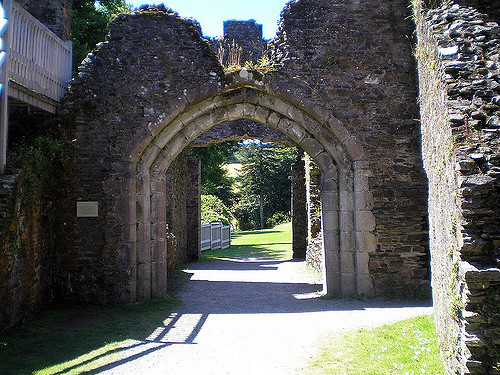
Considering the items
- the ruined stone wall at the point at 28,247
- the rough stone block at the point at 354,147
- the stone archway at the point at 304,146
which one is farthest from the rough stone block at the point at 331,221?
the ruined stone wall at the point at 28,247

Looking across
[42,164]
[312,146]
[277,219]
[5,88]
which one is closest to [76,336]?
[42,164]

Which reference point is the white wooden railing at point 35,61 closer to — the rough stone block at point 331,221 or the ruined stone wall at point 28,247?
the ruined stone wall at point 28,247

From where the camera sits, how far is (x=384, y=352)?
4887 millimetres

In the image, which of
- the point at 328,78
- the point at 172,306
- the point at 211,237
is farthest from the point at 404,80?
the point at 211,237

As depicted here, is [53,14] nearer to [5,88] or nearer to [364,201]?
[5,88]

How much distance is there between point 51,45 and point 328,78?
16.5 feet

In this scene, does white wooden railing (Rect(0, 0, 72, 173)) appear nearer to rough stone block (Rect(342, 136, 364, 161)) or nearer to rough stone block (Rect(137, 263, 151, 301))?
rough stone block (Rect(137, 263, 151, 301))

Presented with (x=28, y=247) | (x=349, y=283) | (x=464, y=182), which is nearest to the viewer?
(x=464, y=182)

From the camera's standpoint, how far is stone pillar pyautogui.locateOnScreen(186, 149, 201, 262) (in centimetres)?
1480

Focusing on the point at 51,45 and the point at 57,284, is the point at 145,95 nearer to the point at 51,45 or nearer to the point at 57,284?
the point at 51,45

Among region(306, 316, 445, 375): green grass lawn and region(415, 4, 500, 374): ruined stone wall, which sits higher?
region(415, 4, 500, 374): ruined stone wall

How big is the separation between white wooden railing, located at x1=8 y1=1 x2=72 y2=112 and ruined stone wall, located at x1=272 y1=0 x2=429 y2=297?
398 centimetres

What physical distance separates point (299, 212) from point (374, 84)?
853 centimetres

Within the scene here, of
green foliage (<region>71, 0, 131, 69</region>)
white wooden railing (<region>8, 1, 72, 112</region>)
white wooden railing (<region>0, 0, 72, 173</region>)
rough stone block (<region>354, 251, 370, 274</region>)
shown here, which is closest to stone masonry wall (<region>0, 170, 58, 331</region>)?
white wooden railing (<region>0, 0, 72, 173</region>)
